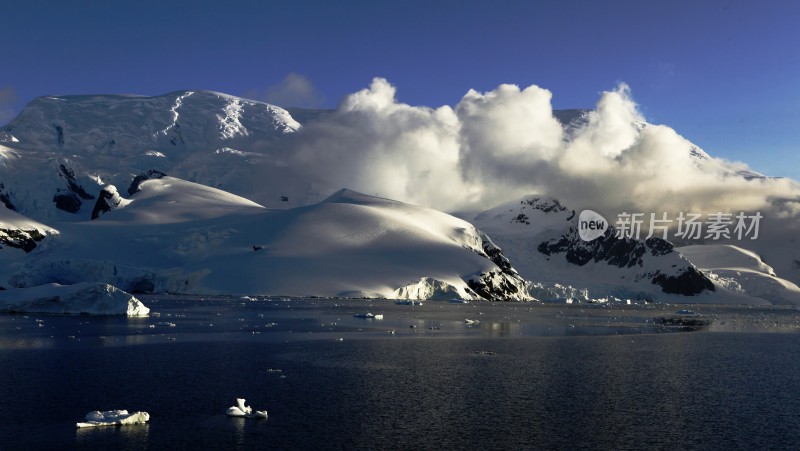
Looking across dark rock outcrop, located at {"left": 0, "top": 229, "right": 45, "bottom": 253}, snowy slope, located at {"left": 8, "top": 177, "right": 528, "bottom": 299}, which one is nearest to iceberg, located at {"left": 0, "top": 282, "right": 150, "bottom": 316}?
snowy slope, located at {"left": 8, "top": 177, "right": 528, "bottom": 299}

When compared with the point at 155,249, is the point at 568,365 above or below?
below

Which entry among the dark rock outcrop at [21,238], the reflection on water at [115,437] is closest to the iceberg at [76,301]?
the reflection on water at [115,437]

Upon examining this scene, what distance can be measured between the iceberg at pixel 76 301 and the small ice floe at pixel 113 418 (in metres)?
57.0

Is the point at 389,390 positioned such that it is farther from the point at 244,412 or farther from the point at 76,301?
the point at 76,301

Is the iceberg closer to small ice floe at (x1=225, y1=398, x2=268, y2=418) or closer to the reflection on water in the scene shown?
small ice floe at (x1=225, y1=398, x2=268, y2=418)

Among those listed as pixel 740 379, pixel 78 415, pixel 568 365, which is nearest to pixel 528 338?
pixel 568 365

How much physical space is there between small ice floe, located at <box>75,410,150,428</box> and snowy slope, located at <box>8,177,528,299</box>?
398 feet

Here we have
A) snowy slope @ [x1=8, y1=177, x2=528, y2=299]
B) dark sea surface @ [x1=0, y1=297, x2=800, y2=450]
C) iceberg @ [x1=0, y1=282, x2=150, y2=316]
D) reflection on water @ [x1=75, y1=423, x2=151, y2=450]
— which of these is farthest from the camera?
snowy slope @ [x1=8, y1=177, x2=528, y2=299]

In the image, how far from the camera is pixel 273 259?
6437 inches

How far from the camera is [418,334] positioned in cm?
6625

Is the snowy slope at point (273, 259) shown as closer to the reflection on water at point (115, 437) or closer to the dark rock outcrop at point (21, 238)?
the dark rock outcrop at point (21, 238)

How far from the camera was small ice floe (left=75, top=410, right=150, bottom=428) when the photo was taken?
1053 inches

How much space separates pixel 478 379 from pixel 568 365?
958cm

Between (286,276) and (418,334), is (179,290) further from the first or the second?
(418,334)
